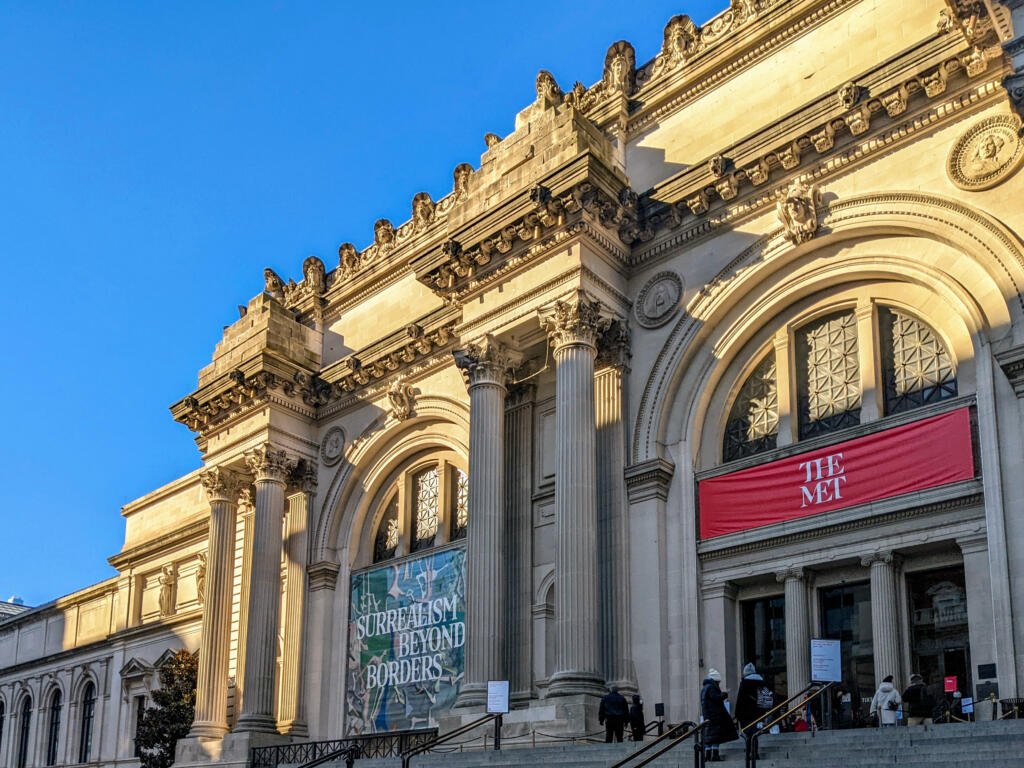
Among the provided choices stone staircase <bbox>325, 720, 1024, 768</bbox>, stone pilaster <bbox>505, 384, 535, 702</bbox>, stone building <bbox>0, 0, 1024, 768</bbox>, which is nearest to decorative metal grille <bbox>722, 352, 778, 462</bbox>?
stone building <bbox>0, 0, 1024, 768</bbox>

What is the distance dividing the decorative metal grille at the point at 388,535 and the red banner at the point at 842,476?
34.5ft

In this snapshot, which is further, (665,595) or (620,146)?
(620,146)

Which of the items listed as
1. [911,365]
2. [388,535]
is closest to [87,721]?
[388,535]

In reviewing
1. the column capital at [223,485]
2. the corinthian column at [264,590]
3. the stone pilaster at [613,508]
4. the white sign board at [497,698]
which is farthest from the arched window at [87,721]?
the white sign board at [497,698]

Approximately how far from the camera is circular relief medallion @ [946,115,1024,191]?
2041cm

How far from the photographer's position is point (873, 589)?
67.8 ft

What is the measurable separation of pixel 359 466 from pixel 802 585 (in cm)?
1390

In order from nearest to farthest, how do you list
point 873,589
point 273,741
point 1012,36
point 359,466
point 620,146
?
point 1012,36, point 873,589, point 620,146, point 273,741, point 359,466

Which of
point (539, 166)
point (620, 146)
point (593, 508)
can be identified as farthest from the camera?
point (620, 146)

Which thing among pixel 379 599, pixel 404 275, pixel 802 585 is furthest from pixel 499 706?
pixel 404 275

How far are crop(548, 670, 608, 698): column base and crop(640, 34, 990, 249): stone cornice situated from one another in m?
9.23

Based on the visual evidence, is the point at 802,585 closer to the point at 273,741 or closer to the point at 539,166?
the point at 539,166

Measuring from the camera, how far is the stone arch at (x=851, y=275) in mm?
20219

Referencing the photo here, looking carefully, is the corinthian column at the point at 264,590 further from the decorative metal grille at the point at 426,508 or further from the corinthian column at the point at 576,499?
the corinthian column at the point at 576,499
